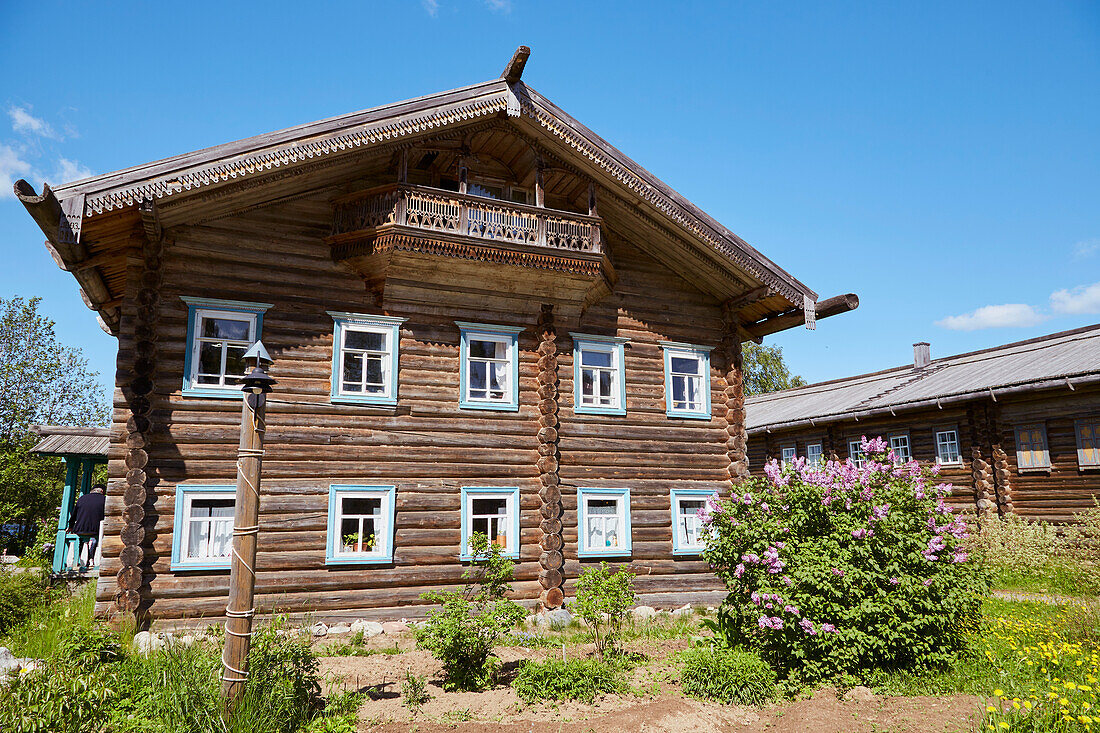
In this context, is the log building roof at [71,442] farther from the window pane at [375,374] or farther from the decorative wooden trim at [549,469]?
the decorative wooden trim at [549,469]

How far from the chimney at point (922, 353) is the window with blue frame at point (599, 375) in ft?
69.3

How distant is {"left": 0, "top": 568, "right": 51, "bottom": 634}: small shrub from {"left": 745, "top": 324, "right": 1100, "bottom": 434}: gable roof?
2513cm

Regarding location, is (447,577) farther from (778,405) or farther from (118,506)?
(778,405)

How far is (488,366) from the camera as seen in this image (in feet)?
50.3

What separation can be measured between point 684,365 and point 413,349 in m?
6.99

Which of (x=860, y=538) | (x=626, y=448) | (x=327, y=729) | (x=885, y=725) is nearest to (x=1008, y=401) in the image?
(x=626, y=448)

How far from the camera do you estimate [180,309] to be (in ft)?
42.1

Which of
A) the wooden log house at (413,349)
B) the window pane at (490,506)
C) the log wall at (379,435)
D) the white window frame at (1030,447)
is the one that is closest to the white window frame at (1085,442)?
the white window frame at (1030,447)

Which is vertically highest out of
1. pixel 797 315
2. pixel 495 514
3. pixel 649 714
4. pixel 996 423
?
pixel 797 315

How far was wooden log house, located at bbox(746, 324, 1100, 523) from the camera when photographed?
20.5 meters

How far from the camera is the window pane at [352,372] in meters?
14.0

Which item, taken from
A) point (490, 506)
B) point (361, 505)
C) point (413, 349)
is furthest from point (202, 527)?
point (490, 506)

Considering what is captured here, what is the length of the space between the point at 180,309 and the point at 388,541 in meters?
5.93

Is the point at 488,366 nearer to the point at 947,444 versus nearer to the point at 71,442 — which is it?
Answer: the point at 71,442
